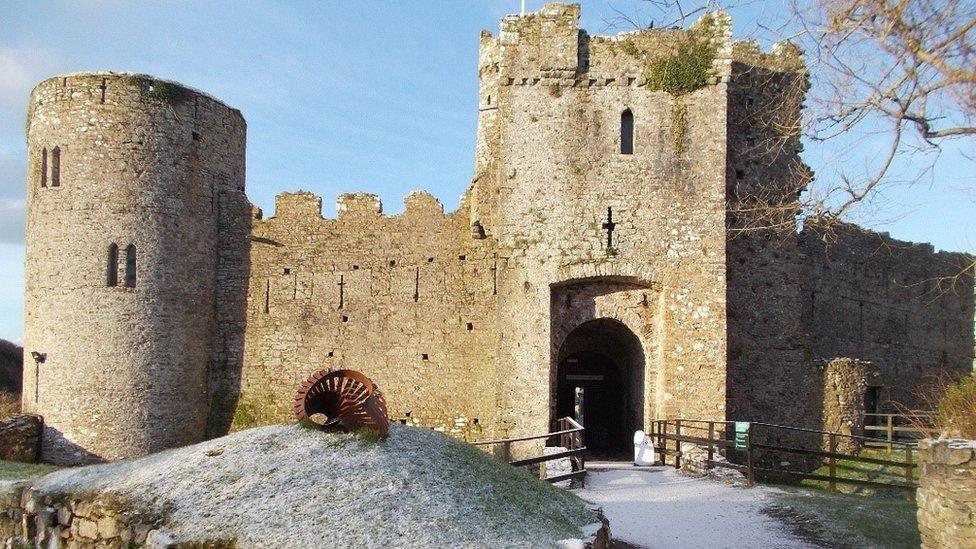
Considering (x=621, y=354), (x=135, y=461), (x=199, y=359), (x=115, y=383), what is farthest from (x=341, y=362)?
(x=135, y=461)

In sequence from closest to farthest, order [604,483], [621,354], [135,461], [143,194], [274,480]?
[274,480]
[135,461]
[604,483]
[143,194]
[621,354]

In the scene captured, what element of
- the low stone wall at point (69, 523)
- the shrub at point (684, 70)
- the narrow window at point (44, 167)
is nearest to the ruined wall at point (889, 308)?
the shrub at point (684, 70)

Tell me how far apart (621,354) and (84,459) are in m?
12.5

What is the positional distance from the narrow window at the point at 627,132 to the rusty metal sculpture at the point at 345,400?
10.2 metres

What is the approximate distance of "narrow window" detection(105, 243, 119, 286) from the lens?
62.9 ft

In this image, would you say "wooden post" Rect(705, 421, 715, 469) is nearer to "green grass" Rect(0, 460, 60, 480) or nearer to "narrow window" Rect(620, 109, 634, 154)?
"narrow window" Rect(620, 109, 634, 154)

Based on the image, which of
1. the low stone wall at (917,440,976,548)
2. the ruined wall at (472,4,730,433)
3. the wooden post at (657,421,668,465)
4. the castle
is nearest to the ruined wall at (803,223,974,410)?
the castle

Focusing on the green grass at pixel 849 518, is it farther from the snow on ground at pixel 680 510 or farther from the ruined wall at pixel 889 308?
the ruined wall at pixel 889 308

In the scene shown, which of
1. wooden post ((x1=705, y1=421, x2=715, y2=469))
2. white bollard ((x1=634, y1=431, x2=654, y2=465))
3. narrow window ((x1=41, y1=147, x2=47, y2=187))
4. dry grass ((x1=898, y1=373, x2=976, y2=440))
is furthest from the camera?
narrow window ((x1=41, y1=147, x2=47, y2=187))

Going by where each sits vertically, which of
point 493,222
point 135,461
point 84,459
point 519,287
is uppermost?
point 493,222

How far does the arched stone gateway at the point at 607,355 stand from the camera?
18.0 meters

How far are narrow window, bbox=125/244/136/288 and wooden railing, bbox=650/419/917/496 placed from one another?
1191cm

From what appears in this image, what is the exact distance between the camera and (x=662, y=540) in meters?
10.6

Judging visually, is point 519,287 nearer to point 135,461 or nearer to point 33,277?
point 135,461
